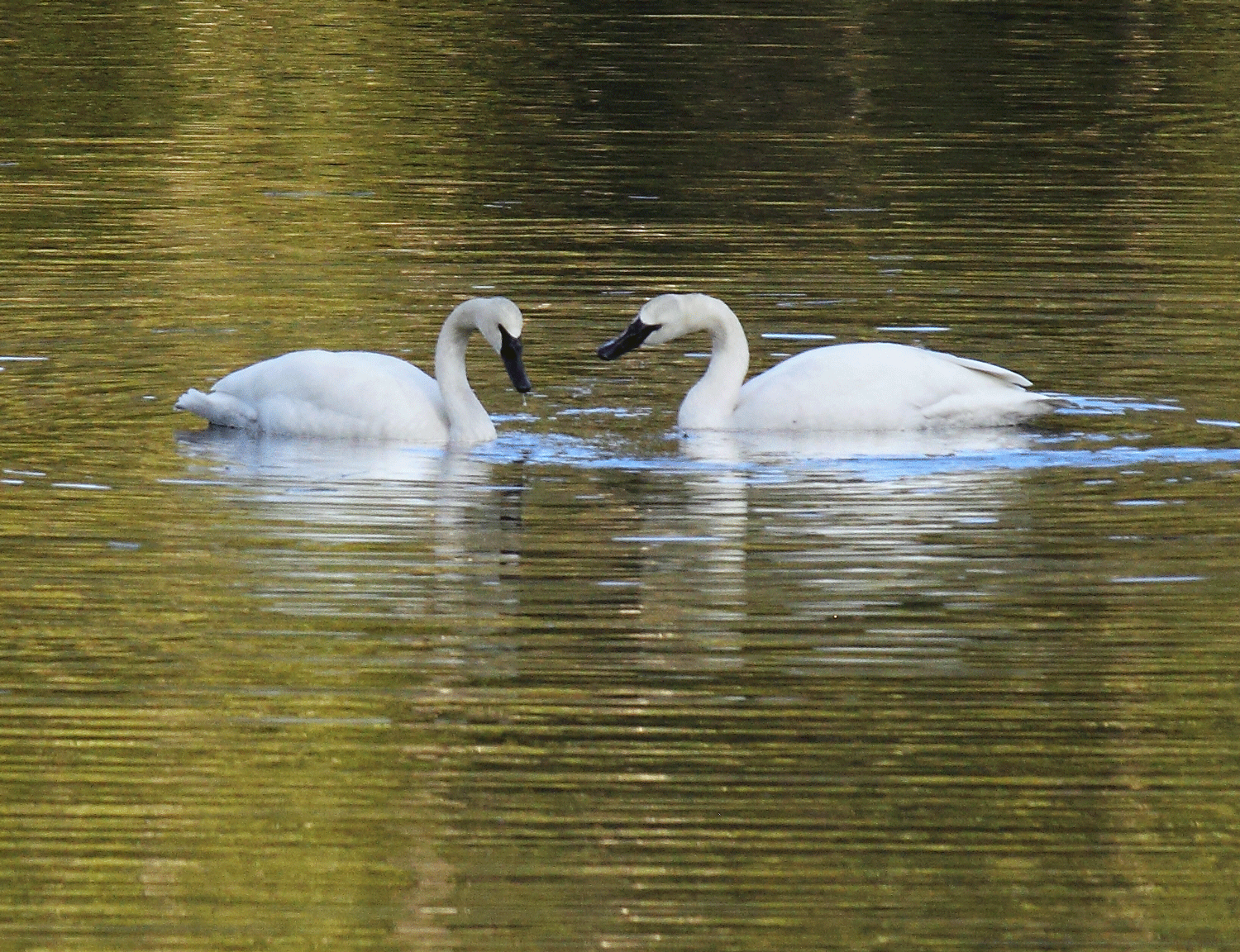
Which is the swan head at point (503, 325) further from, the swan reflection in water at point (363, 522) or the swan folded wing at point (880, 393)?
the swan folded wing at point (880, 393)

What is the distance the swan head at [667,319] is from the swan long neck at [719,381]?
0.06ft

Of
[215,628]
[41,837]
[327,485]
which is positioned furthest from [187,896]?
[327,485]

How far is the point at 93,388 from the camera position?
14977 millimetres

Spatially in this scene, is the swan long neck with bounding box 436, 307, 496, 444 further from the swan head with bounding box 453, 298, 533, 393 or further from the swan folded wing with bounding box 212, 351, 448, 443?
the swan folded wing with bounding box 212, 351, 448, 443

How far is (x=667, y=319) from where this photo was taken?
14.9 meters

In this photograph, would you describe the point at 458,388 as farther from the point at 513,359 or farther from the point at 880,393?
the point at 880,393

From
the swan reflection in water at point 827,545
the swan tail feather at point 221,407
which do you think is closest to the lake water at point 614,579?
the swan reflection in water at point 827,545

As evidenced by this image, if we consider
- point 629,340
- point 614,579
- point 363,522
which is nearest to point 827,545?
point 614,579

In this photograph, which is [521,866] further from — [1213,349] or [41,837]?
[1213,349]

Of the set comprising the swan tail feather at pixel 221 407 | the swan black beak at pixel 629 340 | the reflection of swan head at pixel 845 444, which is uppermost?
the swan black beak at pixel 629 340

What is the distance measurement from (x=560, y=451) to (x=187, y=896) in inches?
243

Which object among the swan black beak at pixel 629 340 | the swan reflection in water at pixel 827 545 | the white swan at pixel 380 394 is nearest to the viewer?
the swan reflection in water at pixel 827 545

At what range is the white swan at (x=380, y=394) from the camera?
46.0ft

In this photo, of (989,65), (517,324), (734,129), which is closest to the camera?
(517,324)
